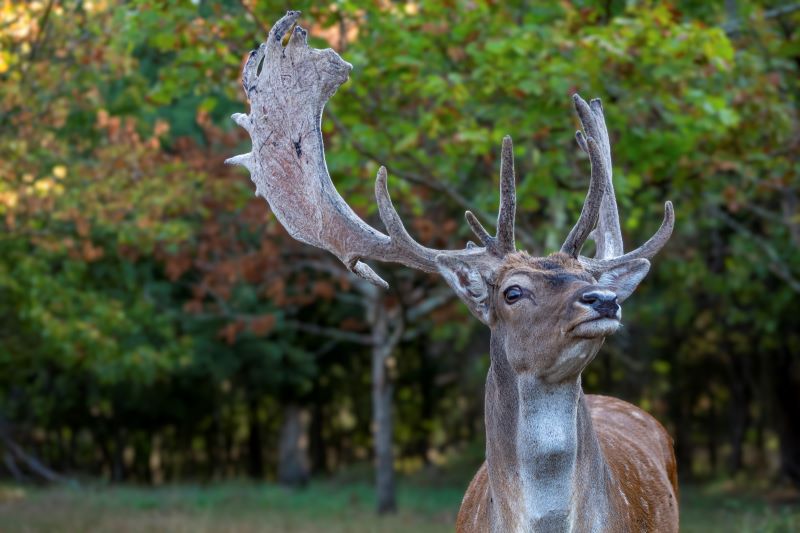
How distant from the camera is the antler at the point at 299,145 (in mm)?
5578

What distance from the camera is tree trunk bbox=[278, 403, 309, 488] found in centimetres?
2761

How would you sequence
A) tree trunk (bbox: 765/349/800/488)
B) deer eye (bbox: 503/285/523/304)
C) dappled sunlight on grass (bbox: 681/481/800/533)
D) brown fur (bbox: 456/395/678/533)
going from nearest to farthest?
deer eye (bbox: 503/285/523/304) < brown fur (bbox: 456/395/678/533) < dappled sunlight on grass (bbox: 681/481/800/533) < tree trunk (bbox: 765/349/800/488)

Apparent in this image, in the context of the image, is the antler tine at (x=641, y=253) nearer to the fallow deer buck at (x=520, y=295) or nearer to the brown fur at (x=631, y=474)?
the fallow deer buck at (x=520, y=295)

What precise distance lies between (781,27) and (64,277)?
29.1ft

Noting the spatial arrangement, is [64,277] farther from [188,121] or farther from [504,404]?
[504,404]

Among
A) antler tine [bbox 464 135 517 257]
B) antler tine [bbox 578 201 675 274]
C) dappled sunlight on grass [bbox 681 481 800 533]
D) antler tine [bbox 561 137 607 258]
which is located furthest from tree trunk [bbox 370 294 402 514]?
antler tine [bbox 561 137 607 258]

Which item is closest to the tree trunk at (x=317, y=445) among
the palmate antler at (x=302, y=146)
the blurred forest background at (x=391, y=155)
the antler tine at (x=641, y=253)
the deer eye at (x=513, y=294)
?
the blurred forest background at (x=391, y=155)

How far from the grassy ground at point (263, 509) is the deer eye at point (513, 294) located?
756 centimetres

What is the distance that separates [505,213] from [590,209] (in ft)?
1.14

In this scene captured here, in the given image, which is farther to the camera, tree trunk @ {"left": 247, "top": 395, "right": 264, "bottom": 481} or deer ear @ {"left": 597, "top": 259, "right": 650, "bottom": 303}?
tree trunk @ {"left": 247, "top": 395, "right": 264, "bottom": 481}

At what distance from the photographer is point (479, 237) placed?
5141 mm

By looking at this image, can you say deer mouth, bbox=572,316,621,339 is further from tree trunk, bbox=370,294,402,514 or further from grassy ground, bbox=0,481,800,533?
tree trunk, bbox=370,294,402,514

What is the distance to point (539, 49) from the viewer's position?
406 inches

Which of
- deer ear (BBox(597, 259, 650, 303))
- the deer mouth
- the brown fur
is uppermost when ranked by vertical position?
deer ear (BBox(597, 259, 650, 303))
